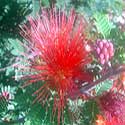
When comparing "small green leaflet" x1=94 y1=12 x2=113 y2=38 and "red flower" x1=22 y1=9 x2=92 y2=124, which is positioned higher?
"small green leaflet" x1=94 y1=12 x2=113 y2=38

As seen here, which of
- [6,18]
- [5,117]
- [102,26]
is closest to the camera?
[102,26]

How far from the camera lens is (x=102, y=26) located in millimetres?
934

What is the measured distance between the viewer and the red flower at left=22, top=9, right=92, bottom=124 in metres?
0.83

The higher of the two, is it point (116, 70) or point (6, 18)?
point (6, 18)

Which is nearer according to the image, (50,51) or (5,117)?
(50,51)

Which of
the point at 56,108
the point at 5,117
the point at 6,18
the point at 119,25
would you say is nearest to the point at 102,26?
the point at 119,25

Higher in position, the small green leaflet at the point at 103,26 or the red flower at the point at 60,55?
the small green leaflet at the point at 103,26

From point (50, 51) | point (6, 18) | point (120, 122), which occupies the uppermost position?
point (6, 18)

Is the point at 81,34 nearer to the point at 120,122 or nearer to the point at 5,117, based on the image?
the point at 120,122

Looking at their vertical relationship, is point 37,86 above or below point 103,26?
below

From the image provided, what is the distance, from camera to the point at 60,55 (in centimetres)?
84

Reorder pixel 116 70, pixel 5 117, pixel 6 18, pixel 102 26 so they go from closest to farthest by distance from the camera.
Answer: pixel 116 70 → pixel 102 26 → pixel 5 117 → pixel 6 18

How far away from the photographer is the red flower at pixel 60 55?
32.8 inches

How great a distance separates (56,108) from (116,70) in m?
0.17
